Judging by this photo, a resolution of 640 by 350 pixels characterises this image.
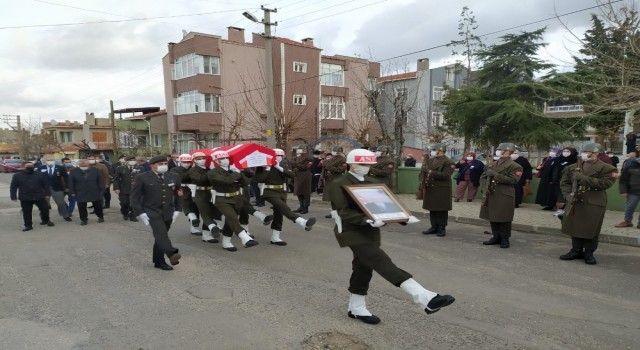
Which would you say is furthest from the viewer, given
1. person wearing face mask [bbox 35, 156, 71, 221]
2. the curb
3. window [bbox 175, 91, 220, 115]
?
window [bbox 175, 91, 220, 115]

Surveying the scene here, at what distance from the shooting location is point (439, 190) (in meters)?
9.18

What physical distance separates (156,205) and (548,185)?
1033 centimetres

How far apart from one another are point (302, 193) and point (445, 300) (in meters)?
8.78

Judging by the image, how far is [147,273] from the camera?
660 cm

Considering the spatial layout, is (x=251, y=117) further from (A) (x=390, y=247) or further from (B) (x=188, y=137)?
(A) (x=390, y=247)

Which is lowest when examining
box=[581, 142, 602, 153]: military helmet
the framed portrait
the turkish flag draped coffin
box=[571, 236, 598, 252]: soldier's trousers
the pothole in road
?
the pothole in road

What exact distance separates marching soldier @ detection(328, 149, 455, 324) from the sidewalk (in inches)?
244

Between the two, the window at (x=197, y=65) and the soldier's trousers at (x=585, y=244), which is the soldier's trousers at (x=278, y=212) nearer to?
the soldier's trousers at (x=585, y=244)

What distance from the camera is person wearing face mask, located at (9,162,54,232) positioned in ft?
35.1

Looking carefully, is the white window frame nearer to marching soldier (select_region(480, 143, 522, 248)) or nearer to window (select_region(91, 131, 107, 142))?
marching soldier (select_region(480, 143, 522, 248))

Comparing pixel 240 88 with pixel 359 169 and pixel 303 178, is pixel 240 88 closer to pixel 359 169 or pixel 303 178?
pixel 303 178

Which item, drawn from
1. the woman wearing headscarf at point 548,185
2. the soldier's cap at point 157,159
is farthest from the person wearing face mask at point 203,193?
the woman wearing headscarf at point 548,185

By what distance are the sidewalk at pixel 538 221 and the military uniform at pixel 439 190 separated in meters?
1.74

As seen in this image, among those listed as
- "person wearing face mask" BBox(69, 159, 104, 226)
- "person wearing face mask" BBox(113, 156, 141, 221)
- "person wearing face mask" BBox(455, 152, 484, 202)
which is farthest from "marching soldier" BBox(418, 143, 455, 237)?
"person wearing face mask" BBox(69, 159, 104, 226)
